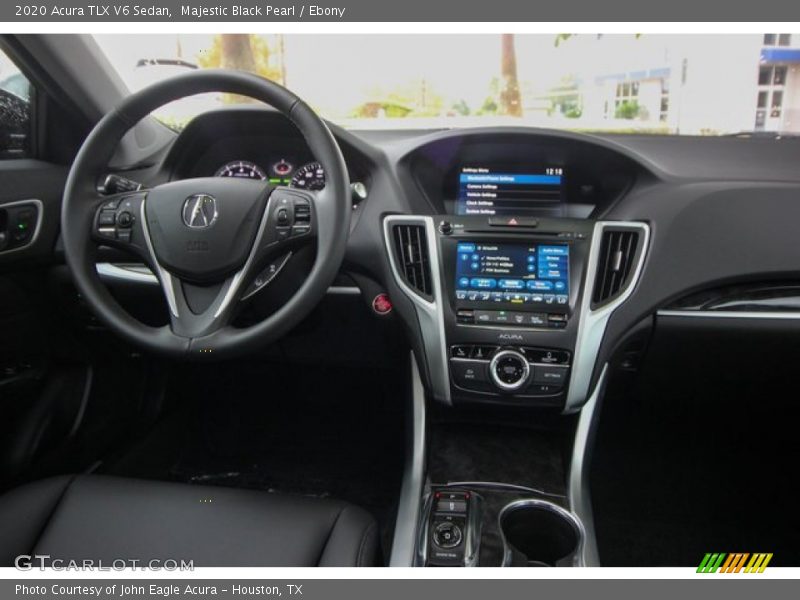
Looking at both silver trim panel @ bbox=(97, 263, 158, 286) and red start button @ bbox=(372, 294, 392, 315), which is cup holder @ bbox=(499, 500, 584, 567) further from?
silver trim panel @ bbox=(97, 263, 158, 286)

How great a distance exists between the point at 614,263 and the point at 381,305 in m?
0.57

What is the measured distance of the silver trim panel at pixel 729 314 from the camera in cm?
161

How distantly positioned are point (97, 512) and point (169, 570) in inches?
8.5

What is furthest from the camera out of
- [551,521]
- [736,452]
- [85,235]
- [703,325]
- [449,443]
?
[736,452]

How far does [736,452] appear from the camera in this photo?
2123 mm

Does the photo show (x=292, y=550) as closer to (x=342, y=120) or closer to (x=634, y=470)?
(x=342, y=120)

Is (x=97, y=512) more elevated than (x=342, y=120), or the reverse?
(x=342, y=120)

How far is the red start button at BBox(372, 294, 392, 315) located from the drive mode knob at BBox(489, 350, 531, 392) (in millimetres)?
291

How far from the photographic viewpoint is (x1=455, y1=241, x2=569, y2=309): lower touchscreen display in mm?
1535

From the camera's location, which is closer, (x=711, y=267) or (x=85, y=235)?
(x=85, y=235)

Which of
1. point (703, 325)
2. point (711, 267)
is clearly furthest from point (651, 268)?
point (703, 325)

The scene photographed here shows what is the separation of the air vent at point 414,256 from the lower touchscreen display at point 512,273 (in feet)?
0.25

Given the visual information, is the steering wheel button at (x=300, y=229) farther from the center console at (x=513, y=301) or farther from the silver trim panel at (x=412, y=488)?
the silver trim panel at (x=412, y=488)

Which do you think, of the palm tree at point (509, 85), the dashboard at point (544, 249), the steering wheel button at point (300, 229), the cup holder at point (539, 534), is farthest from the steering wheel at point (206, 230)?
the cup holder at point (539, 534)
